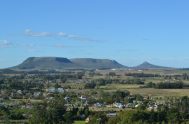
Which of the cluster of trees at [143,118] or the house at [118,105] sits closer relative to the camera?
the cluster of trees at [143,118]

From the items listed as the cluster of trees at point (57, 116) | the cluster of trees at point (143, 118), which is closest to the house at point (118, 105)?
the cluster of trees at point (57, 116)

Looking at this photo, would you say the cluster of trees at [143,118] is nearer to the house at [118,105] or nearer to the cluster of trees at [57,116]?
the cluster of trees at [57,116]

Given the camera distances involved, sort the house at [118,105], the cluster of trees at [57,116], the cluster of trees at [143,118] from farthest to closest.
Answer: the house at [118,105] → the cluster of trees at [57,116] → the cluster of trees at [143,118]

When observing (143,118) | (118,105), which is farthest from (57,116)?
(118,105)

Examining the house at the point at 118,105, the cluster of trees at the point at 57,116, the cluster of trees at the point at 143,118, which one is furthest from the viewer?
the house at the point at 118,105

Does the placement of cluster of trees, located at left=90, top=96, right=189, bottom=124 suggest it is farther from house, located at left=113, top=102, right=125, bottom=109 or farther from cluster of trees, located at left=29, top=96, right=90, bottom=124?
house, located at left=113, top=102, right=125, bottom=109

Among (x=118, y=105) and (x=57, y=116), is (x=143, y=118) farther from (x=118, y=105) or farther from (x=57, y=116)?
(x=118, y=105)

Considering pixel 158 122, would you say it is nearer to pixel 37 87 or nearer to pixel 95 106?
pixel 95 106

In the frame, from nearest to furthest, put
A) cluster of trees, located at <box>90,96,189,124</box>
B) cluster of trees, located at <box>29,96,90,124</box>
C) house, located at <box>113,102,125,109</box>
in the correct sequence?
1. cluster of trees, located at <box>90,96,189,124</box>
2. cluster of trees, located at <box>29,96,90,124</box>
3. house, located at <box>113,102,125,109</box>

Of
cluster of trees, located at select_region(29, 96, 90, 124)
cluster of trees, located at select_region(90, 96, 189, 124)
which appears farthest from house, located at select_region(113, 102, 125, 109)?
cluster of trees, located at select_region(90, 96, 189, 124)

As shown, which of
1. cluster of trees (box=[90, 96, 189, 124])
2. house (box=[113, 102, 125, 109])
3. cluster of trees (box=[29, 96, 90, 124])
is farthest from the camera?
house (box=[113, 102, 125, 109])

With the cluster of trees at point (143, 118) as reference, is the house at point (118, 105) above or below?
below

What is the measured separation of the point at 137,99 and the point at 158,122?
97.0 feet

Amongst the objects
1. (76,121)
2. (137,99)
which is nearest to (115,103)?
(137,99)
